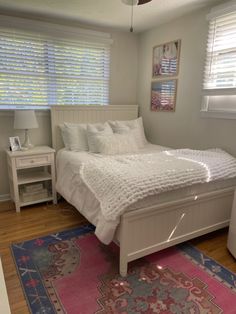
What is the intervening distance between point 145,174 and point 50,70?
2.11m

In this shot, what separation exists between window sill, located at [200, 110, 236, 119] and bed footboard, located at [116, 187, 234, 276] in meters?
0.77

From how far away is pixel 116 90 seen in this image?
3664 millimetres

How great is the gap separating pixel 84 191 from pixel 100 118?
1517mm

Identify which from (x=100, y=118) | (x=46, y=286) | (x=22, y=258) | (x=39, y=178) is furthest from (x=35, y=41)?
(x=46, y=286)

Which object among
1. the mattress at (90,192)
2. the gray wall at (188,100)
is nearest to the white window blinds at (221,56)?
the gray wall at (188,100)

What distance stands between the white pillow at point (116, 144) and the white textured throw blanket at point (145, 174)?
20.5 inches

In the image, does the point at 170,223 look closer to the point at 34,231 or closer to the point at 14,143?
the point at 34,231

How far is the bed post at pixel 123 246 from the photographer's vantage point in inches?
66.5

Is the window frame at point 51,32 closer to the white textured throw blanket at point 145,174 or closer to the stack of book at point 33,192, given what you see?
the stack of book at point 33,192

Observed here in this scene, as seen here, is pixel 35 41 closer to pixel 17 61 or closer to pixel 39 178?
pixel 17 61

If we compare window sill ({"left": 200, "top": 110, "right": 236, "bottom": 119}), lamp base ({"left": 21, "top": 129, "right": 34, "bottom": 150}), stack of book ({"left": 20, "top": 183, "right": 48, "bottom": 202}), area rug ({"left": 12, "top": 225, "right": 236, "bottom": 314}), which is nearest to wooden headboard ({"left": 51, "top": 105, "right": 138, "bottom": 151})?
lamp base ({"left": 21, "top": 129, "right": 34, "bottom": 150})

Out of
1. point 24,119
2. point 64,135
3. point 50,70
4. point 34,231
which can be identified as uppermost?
point 50,70

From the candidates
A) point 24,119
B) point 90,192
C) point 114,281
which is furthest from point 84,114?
point 114,281

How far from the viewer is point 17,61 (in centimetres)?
287
